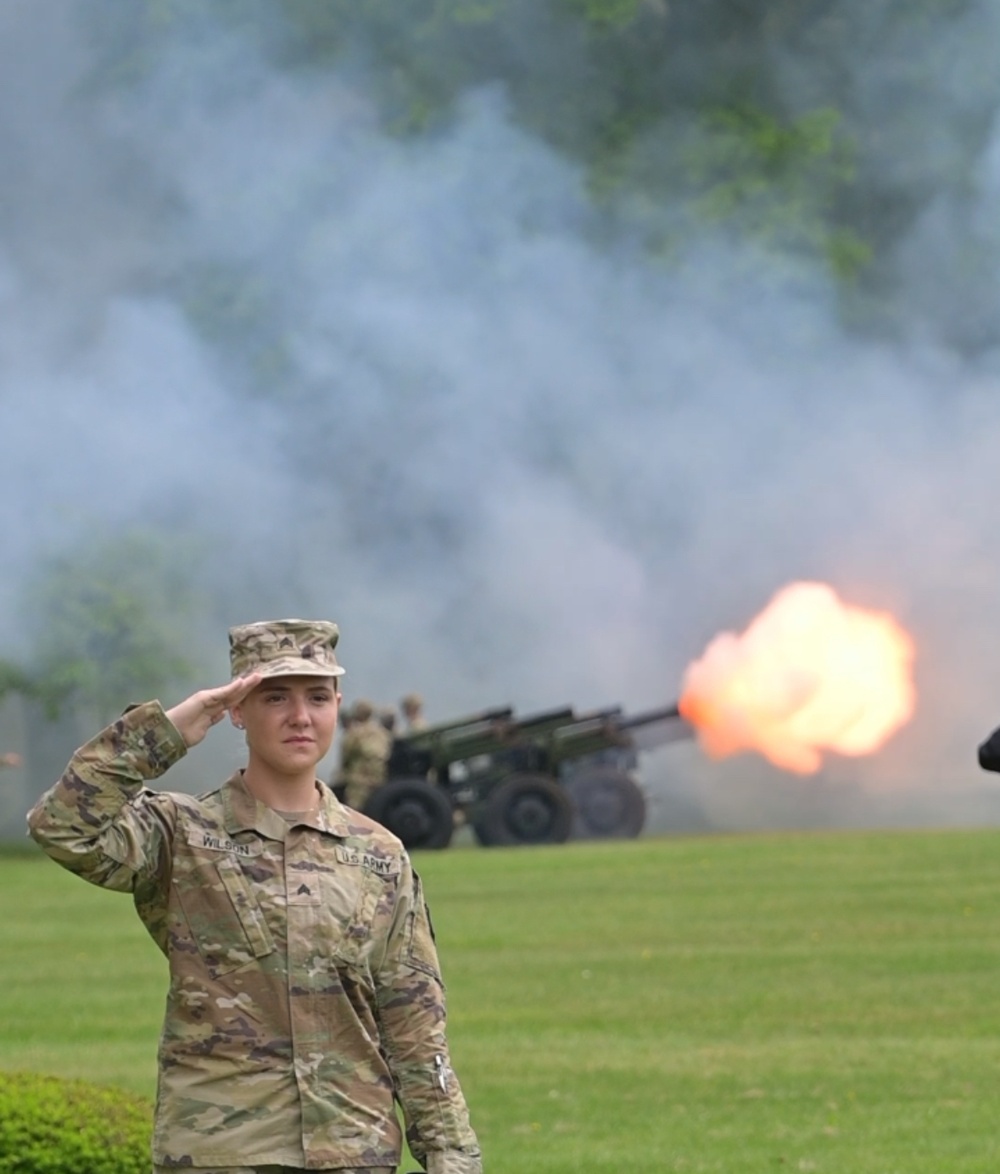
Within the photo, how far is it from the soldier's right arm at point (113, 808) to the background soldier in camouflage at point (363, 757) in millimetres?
A: 22952

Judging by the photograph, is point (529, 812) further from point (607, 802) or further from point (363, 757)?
point (363, 757)

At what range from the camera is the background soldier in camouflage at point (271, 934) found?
502 cm

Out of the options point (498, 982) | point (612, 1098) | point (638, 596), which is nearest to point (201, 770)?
point (638, 596)

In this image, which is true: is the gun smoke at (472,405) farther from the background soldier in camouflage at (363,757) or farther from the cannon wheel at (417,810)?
the cannon wheel at (417,810)

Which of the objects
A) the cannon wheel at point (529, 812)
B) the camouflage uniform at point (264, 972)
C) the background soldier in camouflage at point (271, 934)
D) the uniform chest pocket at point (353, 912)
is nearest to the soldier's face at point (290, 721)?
the background soldier in camouflage at point (271, 934)

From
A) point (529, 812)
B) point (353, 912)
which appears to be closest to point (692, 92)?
point (529, 812)

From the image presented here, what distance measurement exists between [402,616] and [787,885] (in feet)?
45.8

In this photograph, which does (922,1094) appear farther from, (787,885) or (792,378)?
(792,378)

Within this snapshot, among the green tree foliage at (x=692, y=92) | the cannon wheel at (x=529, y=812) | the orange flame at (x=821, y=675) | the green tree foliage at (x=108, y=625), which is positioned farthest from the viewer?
the green tree foliage at (x=692, y=92)

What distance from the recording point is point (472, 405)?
3028 centimetres

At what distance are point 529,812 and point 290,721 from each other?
2349 centimetres

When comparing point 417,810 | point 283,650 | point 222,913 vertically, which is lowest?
point 222,913

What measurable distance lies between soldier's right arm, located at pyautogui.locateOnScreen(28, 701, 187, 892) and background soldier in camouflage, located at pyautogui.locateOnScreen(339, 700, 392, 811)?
2295cm

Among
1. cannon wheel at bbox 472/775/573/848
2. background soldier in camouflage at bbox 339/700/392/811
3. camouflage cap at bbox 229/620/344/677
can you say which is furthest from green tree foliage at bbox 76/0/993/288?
camouflage cap at bbox 229/620/344/677
